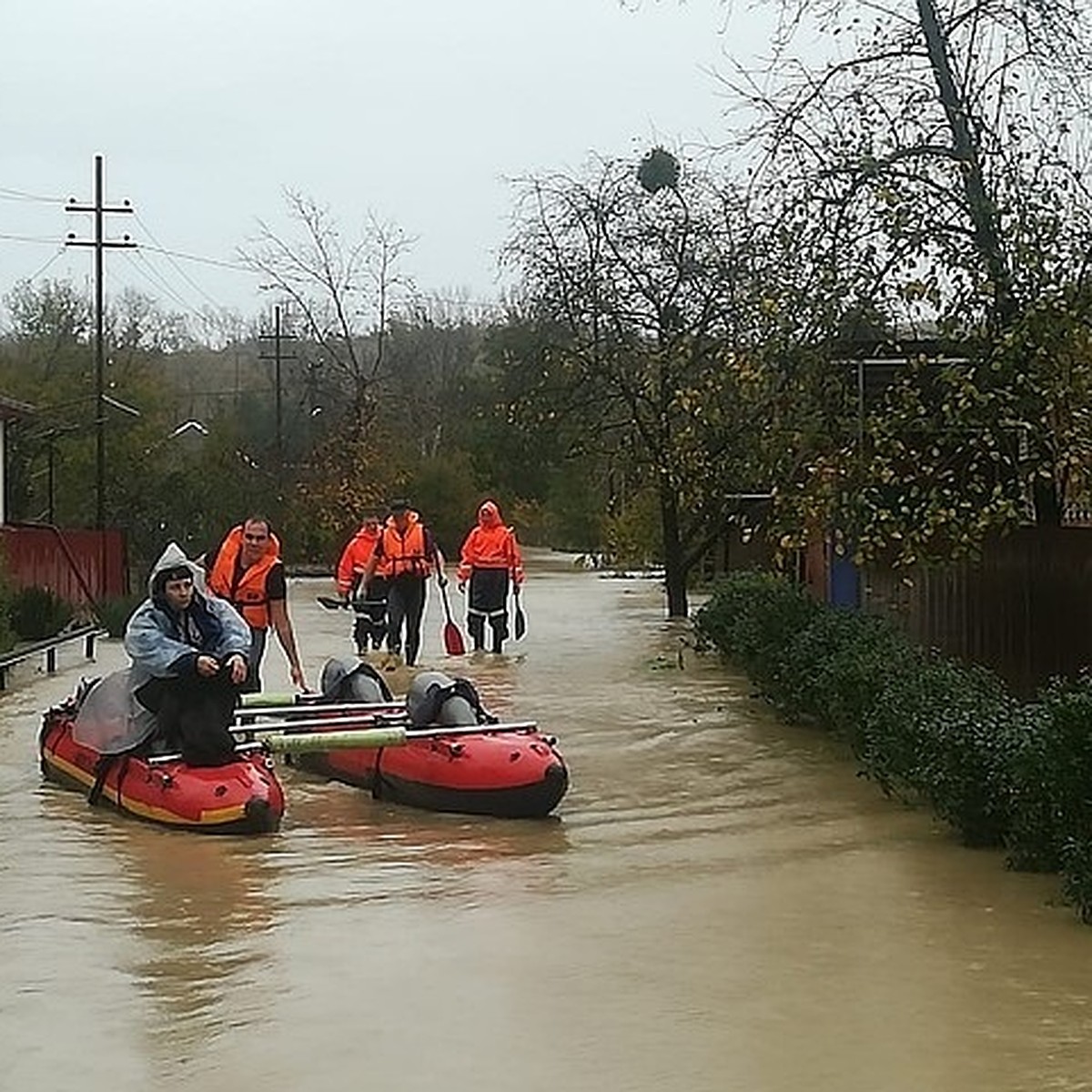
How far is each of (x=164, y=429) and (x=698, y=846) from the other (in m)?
39.5

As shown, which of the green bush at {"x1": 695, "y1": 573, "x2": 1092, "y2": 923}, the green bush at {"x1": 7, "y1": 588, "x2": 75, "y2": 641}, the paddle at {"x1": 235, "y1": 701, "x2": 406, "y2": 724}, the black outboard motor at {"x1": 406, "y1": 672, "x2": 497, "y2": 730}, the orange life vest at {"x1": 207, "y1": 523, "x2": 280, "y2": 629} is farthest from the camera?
the green bush at {"x1": 7, "y1": 588, "x2": 75, "y2": 641}

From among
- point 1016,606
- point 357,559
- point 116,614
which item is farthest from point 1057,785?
point 116,614

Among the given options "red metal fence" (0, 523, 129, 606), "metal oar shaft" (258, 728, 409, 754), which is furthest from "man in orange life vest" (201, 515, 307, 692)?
"red metal fence" (0, 523, 129, 606)

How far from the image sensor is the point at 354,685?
13898 mm

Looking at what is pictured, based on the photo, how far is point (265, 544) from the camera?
622 inches

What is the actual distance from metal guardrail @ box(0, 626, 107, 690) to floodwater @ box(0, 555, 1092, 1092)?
6.59 m

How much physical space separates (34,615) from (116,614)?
2662 millimetres

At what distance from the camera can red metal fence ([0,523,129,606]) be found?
27.6 metres

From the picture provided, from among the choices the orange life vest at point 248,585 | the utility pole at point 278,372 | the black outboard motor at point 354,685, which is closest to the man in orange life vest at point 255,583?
the orange life vest at point 248,585

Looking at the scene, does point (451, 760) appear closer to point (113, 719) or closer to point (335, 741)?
point (335, 741)

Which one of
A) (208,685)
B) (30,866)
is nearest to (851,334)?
(208,685)

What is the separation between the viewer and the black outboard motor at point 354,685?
13.9 m

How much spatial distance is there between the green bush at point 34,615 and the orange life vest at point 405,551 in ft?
17.8

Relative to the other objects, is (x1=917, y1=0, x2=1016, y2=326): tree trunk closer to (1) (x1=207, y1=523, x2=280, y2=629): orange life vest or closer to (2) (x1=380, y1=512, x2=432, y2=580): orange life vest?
(1) (x1=207, y1=523, x2=280, y2=629): orange life vest
